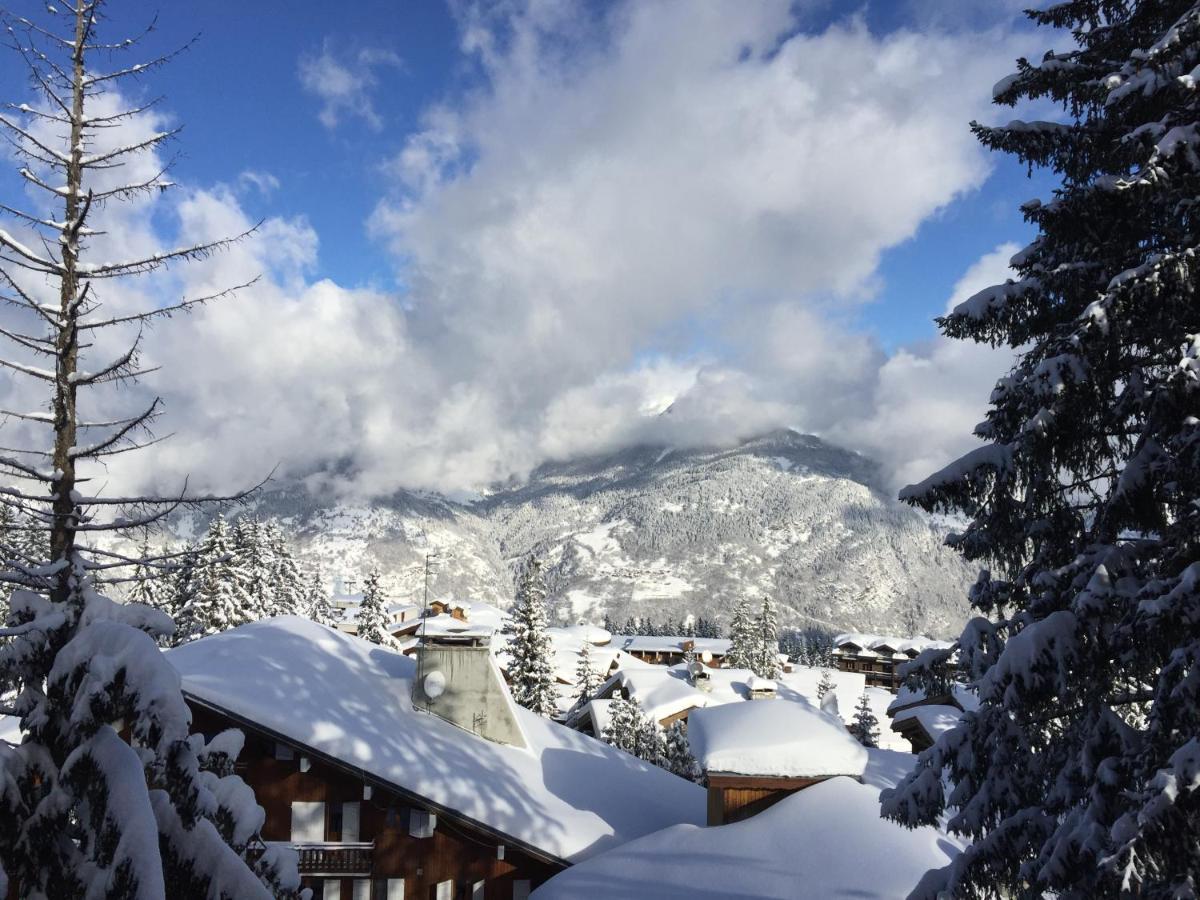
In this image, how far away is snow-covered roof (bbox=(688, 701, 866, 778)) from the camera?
16.2 metres

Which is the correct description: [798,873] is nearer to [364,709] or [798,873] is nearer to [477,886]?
[477,886]

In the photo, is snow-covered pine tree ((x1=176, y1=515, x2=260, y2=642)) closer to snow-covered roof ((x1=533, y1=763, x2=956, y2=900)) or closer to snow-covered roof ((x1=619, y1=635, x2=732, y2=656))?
snow-covered roof ((x1=533, y1=763, x2=956, y2=900))

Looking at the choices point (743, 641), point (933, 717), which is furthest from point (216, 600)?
point (743, 641)

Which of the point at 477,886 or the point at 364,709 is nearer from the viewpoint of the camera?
the point at 477,886

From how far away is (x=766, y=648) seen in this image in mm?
98750

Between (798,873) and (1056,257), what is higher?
(1056,257)

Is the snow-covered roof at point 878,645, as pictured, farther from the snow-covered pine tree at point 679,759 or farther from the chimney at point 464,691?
the chimney at point 464,691

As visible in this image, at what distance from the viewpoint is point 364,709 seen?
748 inches

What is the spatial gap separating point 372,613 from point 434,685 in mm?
45184

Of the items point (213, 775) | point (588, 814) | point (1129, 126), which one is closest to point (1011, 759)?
point (1129, 126)

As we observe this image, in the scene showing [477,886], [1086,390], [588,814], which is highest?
[1086,390]

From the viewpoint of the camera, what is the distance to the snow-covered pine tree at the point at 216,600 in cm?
4278

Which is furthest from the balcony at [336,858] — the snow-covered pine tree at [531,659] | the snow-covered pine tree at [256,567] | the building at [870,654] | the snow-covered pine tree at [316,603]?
the building at [870,654]

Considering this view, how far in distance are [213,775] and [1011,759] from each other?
8.14 m
